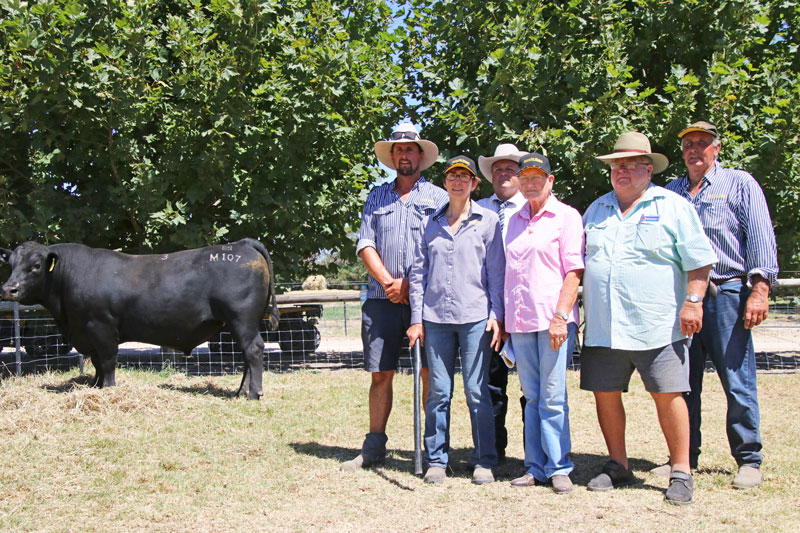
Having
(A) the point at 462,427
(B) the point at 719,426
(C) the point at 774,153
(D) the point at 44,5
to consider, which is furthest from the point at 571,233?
(D) the point at 44,5

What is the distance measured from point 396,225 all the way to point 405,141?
578 mm

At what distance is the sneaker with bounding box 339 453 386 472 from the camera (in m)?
4.62

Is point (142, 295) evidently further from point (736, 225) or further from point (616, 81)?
point (616, 81)

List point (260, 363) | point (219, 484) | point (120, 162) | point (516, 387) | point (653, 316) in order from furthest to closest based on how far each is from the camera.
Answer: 1. point (120, 162)
2. point (516, 387)
3. point (260, 363)
4. point (219, 484)
5. point (653, 316)

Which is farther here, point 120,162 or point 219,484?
point 120,162

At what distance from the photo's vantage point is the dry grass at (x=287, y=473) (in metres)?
3.64

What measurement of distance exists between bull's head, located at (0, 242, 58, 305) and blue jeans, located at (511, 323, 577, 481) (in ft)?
17.2

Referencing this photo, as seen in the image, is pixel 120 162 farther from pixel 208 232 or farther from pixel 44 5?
pixel 44 5

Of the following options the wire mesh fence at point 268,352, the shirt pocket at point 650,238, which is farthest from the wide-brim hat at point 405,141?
the wire mesh fence at point 268,352

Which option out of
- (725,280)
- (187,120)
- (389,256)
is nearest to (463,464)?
(389,256)

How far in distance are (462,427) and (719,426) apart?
2.23 metres

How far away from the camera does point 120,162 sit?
31.3 feet

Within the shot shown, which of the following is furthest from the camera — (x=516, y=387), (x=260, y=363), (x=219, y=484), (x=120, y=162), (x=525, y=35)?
(x=120, y=162)

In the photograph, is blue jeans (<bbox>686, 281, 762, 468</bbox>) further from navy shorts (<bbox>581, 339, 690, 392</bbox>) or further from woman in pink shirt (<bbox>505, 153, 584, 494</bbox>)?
woman in pink shirt (<bbox>505, 153, 584, 494</bbox>)
